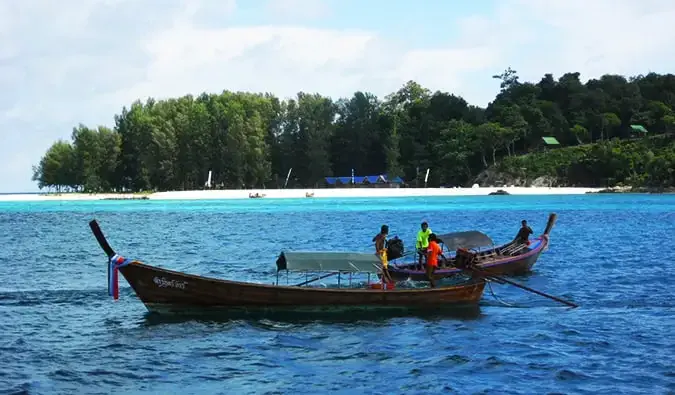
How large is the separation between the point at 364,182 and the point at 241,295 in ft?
400

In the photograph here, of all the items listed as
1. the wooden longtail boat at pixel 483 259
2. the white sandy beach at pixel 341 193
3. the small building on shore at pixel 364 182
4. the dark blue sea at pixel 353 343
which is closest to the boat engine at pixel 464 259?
the wooden longtail boat at pixel 483 259

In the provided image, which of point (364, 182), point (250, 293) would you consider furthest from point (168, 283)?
point (364, 182)

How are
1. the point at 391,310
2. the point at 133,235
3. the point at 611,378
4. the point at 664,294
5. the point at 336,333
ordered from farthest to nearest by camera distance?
the point at 133,235, the point at 664,294, the point at 391,310, the point at 336,333, the point at 611,378

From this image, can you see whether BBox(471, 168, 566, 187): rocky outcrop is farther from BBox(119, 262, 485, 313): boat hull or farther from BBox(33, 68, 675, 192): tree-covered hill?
BBox(119, 262, 485, 313): boat hull

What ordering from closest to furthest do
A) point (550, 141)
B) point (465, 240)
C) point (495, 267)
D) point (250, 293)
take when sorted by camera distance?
point (250, 293) → point (495, 267) → point (465, 240) → point (550, 141)

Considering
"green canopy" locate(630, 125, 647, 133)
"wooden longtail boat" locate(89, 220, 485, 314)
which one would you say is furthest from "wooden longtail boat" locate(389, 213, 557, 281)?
"green canopy" locate(630, 125, 647, 133)

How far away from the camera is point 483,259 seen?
29.9m

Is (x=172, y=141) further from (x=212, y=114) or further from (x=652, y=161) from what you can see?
(x=652, y=161)

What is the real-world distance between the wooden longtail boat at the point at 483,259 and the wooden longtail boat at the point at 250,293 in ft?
16.0

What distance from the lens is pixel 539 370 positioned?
16.8 meters

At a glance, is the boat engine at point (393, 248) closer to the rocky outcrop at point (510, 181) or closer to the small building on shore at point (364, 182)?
the rocky outcrop at point (510, 181)

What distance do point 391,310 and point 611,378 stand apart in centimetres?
743

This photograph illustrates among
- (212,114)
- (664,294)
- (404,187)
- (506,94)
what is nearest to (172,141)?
(212,114)

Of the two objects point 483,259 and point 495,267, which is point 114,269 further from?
point 495,267
